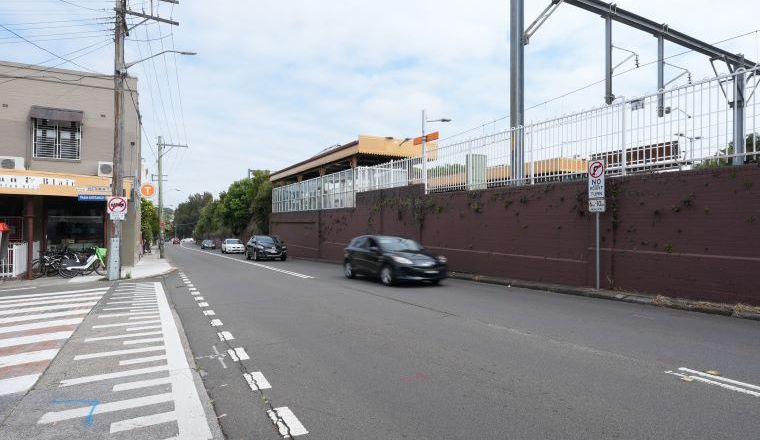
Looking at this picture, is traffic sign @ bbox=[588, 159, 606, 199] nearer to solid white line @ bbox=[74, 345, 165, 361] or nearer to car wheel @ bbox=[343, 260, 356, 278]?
car wheel @ bbox=[343, 260, 356, 278]

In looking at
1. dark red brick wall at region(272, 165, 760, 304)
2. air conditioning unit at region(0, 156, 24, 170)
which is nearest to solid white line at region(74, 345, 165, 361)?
dark red brick wall at region(272, 165, 760, 304)

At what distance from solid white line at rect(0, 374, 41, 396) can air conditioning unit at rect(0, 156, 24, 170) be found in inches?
877

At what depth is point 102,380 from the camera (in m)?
5.74

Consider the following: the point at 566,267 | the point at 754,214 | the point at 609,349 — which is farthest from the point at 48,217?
the point at 754,214

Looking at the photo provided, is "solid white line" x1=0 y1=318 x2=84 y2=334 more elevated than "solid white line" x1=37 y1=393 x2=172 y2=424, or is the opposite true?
"solid white line" x1=37 y1=393 x2=172 y2=424

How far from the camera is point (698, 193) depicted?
35.0ft

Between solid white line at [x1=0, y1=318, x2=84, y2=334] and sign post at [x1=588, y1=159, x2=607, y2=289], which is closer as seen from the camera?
solid white line at [x1=0, y1=318, x2=84, y2=334]

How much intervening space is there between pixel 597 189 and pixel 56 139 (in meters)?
24.8

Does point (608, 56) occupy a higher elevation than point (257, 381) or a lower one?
higher

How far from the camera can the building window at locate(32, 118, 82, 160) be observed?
24.8 m

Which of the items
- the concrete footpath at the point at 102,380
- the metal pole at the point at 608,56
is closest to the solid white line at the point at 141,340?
the concrete footpath at the point at 102,380

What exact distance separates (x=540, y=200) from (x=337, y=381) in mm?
10706

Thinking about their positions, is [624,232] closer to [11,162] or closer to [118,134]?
[118,134]

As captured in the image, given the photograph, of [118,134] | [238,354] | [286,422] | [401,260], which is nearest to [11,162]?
[118,134]
